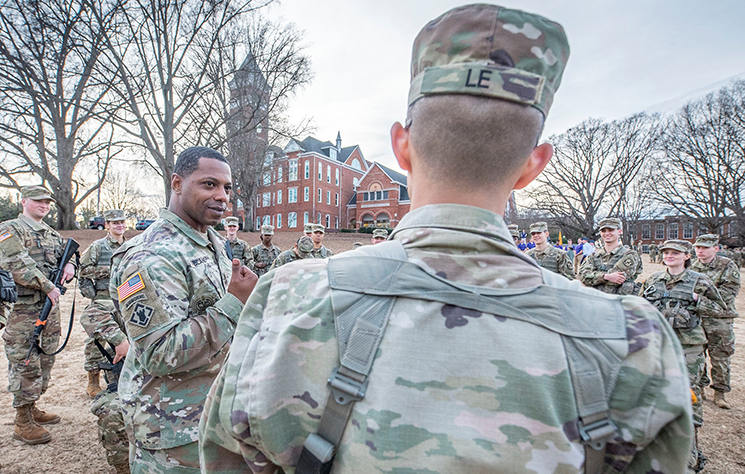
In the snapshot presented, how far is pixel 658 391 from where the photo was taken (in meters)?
0.74

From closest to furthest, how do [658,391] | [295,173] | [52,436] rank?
[658,391]
[52,436]
[295,173]

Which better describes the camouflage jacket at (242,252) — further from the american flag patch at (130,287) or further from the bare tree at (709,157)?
the bare tree at (709,157)

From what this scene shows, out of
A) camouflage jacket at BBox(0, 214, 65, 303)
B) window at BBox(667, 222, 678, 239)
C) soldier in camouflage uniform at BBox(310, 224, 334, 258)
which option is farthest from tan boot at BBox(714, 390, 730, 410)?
window at BBox(667, 222, 678, 239)

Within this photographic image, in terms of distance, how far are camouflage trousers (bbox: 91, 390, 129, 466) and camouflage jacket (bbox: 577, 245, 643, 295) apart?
7368 millimetres

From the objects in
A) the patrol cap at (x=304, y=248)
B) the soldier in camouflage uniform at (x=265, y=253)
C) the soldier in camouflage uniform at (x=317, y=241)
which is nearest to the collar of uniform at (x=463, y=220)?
the soldier in camouflage uniform at (x=317, y=241)

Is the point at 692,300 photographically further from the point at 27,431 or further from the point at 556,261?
the point at 27,431

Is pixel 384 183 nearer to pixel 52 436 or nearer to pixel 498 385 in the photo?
pixel 52 436

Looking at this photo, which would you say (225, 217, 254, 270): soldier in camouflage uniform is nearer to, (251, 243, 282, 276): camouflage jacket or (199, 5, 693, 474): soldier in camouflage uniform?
(251, 243, 282, 276): camouflage jacket

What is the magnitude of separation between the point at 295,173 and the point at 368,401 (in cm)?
4264

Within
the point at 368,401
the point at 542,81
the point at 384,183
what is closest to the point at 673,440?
the point at 368,401

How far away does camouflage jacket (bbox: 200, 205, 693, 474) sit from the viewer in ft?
2.44

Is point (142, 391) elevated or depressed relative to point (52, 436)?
elevated

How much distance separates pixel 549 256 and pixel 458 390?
325 inches

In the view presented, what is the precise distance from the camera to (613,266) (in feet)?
22.6
